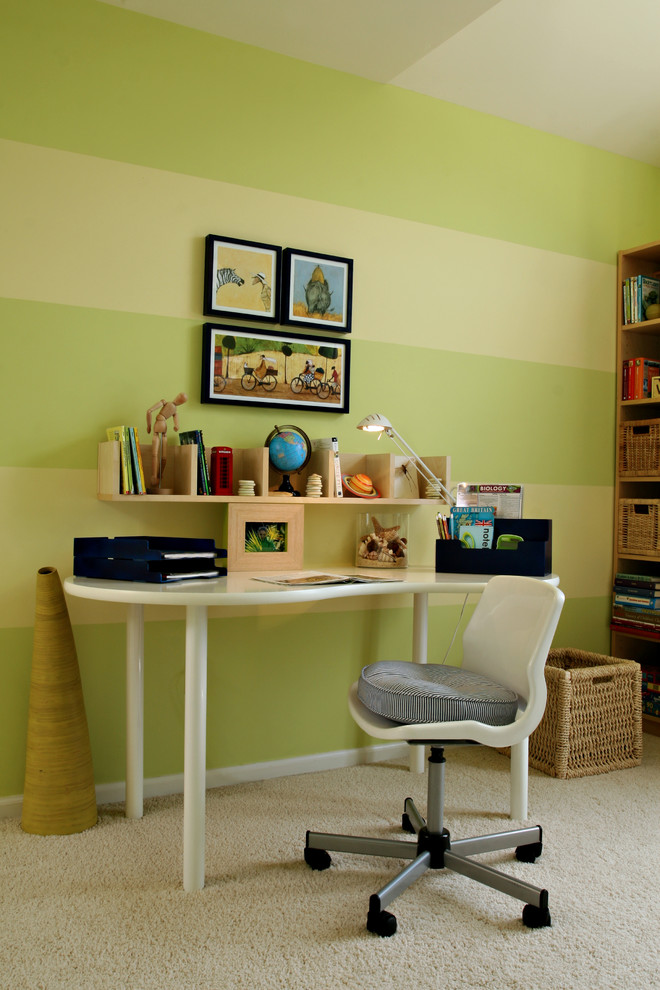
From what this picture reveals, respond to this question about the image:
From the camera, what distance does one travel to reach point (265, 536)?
258cm

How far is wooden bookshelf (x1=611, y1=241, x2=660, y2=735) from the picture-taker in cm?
353

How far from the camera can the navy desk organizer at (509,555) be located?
8.53 ft

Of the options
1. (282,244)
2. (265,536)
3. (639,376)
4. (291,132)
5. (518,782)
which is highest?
(291,132)

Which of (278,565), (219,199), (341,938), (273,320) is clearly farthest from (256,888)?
(219,199)

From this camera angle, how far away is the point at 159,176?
2.60 meters

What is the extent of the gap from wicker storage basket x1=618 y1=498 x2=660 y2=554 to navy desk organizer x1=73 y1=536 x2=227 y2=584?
6.76 ft

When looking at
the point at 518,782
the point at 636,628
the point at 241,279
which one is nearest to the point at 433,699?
the point at 518,782

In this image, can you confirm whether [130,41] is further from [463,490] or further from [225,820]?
A: [225,820]

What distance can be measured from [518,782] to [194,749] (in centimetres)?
108

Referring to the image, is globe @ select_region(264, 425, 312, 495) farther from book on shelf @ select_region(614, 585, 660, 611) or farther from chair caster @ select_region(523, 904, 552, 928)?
book on shelf @ select_region(614, 585, 660, 611)

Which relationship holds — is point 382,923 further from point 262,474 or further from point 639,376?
point 639,376

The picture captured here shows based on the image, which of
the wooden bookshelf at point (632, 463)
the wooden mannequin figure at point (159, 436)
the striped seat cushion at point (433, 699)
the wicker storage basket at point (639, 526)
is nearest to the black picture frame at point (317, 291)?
the wooden mannequin figure at point (159, 436)

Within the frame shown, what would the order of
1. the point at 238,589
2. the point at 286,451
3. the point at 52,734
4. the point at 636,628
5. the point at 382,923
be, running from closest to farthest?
→ the point at 382,923
the point at 238,589
the point at 52,734
the point at 286,451
the point at 636,628

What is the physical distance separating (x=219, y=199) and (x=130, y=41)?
56 cm
